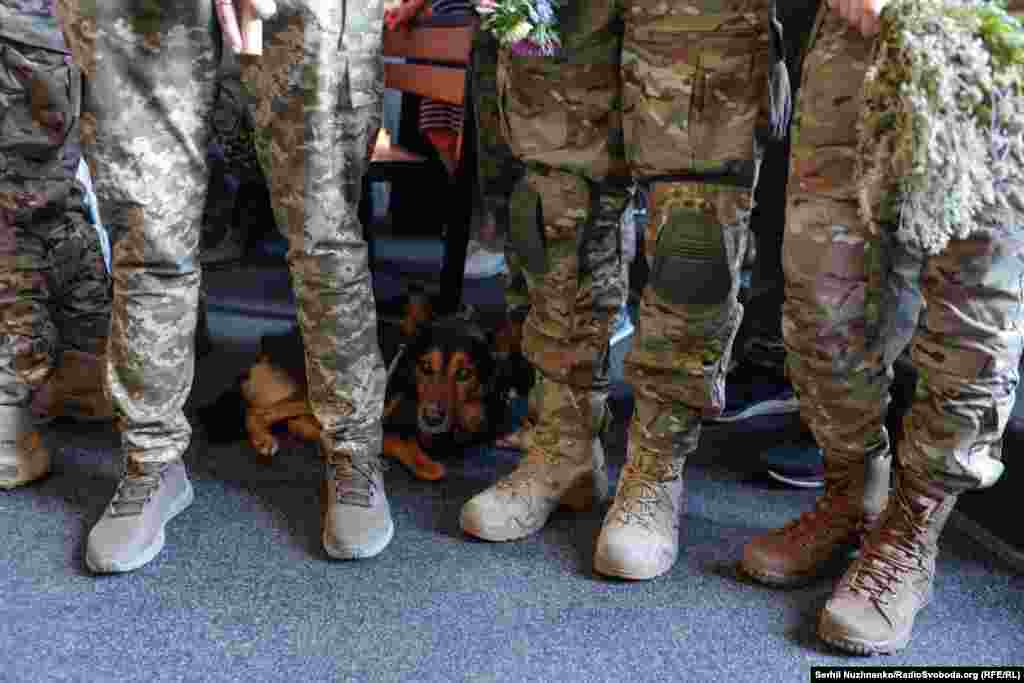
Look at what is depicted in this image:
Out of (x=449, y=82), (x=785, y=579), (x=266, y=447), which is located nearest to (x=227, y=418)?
(x=266, y=447)

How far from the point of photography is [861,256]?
1.12 m

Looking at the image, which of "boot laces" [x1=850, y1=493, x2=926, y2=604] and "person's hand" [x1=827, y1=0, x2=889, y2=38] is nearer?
"person's hand" [x1=827, y1=0, x2=889, y2=38]

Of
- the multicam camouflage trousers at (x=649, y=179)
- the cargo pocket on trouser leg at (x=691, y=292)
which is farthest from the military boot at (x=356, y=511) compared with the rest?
the cargo pocket on trouser leg at (x=691, y=292)

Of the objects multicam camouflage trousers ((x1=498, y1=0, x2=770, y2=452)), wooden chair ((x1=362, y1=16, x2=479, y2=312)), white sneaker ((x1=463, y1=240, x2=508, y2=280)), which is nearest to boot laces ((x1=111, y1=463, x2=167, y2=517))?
multicam camouflage trousers ((x1=498, y1=0, x2=770, y2=452))

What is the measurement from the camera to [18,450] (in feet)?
5.33

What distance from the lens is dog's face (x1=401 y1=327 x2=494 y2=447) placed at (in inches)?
67.7

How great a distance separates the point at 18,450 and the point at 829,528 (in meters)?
1.51

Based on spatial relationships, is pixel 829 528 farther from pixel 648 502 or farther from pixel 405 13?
pixel 405 13

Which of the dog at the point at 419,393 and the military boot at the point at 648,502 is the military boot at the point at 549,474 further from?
the dog at the point at 419,393

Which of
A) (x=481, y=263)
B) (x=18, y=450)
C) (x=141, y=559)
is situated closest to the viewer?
(x=141, y=559)

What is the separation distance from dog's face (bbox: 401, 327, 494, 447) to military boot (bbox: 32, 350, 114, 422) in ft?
2.38

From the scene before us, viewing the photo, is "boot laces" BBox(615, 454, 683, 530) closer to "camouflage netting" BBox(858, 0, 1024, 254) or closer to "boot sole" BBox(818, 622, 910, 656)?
"boot sole" BBox(818, 622, 910, 656)

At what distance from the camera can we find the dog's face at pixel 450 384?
1720 mm

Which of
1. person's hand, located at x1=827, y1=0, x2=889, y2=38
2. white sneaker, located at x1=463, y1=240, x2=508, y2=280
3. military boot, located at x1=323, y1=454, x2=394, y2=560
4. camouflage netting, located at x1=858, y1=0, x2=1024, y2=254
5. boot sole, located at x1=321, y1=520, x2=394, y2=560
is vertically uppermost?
person's hand, located at x1=827, y1=0, x2=889, y2=38
